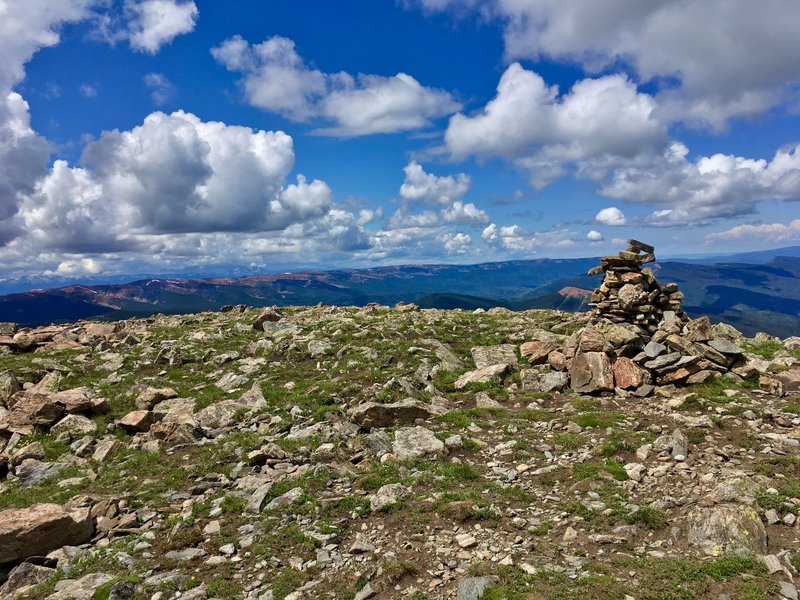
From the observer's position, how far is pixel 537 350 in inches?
1216

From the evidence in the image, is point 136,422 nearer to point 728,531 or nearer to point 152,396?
point 152,396

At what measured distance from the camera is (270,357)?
1436 inches

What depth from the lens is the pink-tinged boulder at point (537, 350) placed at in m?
29.6

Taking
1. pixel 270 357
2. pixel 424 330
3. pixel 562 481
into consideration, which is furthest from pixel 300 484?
pixel 424 330

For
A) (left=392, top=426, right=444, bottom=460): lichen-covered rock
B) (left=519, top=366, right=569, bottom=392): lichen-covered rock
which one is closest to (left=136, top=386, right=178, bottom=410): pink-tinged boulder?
(left=392, top=426, right=444, bottom=460): lichen-covered rock

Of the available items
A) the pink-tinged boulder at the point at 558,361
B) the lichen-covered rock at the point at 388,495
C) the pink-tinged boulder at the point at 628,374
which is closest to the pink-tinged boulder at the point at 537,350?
the pink-tinged boulder at the point at 558,361

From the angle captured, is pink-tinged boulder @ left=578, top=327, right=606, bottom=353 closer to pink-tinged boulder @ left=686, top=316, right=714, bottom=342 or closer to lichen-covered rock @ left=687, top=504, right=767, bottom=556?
pink-tinged boulder @ left=686, top=316, right=714, bottom=342

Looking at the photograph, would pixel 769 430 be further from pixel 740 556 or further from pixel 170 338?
pixel 170 338

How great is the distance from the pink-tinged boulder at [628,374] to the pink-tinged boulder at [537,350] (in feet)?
15.7

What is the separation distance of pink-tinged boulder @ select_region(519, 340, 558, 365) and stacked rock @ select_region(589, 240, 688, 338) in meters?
4.81

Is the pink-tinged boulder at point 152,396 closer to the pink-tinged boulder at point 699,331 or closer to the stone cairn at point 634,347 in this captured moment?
the stone cairn at point 634,347

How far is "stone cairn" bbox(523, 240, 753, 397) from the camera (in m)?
24.5

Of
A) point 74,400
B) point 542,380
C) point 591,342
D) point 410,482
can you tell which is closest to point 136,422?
point 74,400

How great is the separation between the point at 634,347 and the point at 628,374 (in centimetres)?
289
